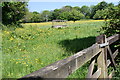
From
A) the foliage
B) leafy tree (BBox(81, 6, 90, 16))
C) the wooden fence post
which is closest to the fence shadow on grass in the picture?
the foliage

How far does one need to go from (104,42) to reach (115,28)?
2.66m

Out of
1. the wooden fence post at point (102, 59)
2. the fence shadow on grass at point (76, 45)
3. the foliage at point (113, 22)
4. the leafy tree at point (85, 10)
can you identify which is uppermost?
the leafy tree at point (85, 10)

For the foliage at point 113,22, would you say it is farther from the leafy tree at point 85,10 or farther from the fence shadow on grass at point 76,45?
the leafy tree at point 85,10

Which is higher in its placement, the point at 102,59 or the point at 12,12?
the point at 12,12

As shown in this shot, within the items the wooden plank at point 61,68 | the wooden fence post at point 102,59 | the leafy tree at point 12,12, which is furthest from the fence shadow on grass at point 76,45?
the leafy tree at point 12,12

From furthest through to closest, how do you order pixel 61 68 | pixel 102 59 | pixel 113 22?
1. pixel 113 22
2. pixel 102 59
3. pixel 61 68

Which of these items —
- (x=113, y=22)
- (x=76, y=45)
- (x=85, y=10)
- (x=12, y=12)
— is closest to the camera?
(x=113, y=22)

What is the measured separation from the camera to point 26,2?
2311cm

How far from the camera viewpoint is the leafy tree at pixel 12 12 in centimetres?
1981

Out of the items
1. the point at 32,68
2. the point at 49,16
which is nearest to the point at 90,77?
the point at 32,68

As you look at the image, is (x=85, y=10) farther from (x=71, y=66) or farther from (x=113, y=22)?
(x=71, y=66)

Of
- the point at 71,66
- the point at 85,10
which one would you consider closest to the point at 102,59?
the point at 71,66

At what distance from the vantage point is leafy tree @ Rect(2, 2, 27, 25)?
19808 millimetres

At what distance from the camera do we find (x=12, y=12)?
20.8 metres
